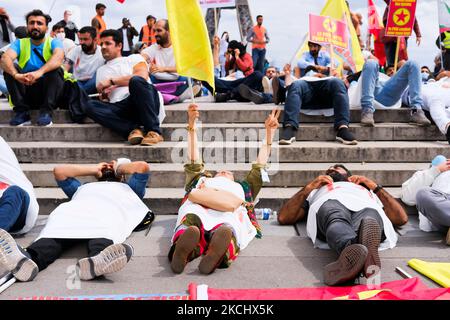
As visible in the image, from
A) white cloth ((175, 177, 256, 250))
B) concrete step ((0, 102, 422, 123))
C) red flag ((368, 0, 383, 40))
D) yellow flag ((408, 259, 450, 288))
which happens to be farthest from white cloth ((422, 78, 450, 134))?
red flag ((368, 0, 383, 40))

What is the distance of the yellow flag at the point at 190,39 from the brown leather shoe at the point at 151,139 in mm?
994

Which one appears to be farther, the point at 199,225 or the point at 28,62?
the point at 28,62

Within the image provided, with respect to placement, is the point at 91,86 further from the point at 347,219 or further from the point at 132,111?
the point at 347,219

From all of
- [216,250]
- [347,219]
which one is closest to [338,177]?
[347,219]

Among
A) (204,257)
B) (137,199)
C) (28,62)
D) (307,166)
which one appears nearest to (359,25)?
(307,166)

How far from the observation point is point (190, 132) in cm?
470

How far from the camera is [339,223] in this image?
370 cm

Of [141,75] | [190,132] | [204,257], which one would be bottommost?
[204,257]

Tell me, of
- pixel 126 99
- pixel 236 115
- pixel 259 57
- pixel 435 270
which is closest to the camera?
pixel 435 270

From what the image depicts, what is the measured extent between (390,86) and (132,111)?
137 inches

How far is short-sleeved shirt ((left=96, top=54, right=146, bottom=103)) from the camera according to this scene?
6465 millimetres

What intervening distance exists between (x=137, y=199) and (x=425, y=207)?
8.16 feet

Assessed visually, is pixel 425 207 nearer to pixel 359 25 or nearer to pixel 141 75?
pixel 141 75

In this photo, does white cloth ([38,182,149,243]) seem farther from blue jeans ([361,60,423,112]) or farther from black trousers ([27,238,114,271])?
blue jeans ([361,60,423,112])
